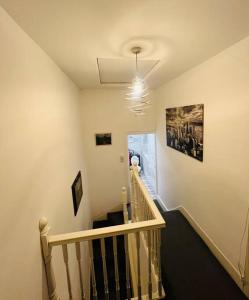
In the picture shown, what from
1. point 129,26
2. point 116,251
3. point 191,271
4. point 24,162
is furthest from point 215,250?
point 129,26

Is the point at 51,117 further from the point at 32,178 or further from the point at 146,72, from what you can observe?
the point at 146,72

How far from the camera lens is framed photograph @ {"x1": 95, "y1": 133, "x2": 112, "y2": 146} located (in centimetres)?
429

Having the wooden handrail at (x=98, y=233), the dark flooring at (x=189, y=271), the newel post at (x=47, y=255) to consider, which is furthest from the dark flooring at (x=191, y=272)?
the newel post at (x=47, y=255)

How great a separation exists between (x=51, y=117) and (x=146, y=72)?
1721 millimetres

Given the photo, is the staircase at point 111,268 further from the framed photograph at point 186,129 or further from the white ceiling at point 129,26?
the white ceiling at point 129,26

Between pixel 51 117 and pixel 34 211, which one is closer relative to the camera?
pixel 34 211

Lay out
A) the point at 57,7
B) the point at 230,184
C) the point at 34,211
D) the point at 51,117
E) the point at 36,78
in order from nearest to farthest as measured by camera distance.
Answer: the point at 57,7, the point at 34,211, the point at 36,78, the point at 51,117, the point at 230,184

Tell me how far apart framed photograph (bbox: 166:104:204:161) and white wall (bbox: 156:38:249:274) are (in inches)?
4.0

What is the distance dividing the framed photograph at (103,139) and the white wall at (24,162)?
2540mm

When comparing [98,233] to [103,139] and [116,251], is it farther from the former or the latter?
[103,139]

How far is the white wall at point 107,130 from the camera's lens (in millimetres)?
4172

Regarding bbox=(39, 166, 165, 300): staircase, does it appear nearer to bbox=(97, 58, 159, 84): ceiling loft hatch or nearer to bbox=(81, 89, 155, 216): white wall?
bbox=(97, 58, 159, 84): ceiling loft hatch

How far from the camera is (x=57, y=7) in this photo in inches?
40.1

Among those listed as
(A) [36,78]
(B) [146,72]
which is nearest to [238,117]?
(B) [146,72]
